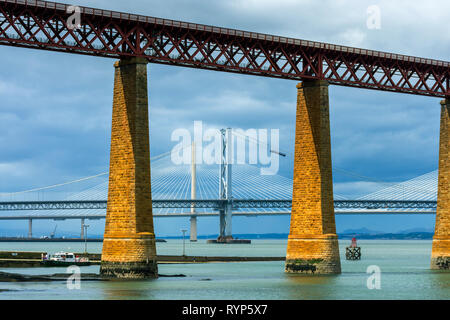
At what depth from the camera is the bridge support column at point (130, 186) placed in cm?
5759

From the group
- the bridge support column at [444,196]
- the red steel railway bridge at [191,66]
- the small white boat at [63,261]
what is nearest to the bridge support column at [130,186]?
the red steel railway bridge at [191,66]

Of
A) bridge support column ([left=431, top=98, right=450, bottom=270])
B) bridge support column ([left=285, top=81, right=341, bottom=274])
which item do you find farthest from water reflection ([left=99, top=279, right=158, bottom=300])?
bridge support column ([left=431, top=98, right=450, bottom=270])

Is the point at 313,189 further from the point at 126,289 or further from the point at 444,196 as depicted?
the point at 126,289

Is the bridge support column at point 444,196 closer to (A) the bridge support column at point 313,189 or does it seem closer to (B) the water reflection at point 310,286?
(A) the bridge support column at point 313,189

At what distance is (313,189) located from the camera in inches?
2589

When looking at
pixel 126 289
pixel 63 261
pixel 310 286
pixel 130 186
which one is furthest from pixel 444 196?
pixel 63 261

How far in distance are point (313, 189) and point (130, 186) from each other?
14.8m

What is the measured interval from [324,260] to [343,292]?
8.21 m

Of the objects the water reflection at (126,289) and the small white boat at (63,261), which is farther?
the small white boat at (63,261)

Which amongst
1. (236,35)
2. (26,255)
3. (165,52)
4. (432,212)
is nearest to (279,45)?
(236,35)

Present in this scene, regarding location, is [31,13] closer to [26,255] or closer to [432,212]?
[26,255]

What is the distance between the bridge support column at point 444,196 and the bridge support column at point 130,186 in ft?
94.7
